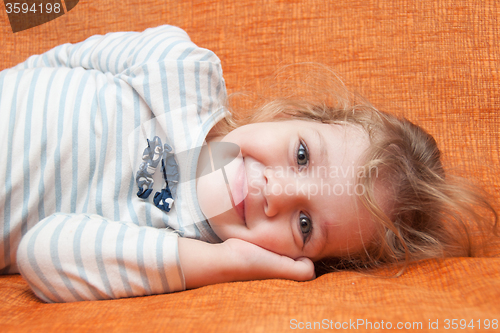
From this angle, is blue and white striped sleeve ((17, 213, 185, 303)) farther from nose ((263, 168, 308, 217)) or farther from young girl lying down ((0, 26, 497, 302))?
nose ((263, 168, 308, 217))

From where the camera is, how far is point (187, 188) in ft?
2.73

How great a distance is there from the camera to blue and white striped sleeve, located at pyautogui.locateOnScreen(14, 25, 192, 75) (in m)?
0.92

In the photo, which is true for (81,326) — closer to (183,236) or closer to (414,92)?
(183,236)

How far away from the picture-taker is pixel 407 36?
1.12m

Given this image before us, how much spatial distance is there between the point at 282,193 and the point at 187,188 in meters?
0.21

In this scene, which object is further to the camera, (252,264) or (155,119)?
(155,119)

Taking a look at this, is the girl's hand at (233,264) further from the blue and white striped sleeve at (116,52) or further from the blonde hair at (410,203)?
the blue and white striped sleeve at (116,52)

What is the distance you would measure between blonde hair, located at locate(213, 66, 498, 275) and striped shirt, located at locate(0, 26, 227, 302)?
306 millimetres

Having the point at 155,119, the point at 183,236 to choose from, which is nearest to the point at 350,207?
the point at 183,236

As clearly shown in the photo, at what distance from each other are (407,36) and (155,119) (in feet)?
2.41

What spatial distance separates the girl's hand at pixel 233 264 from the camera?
2.35 feet

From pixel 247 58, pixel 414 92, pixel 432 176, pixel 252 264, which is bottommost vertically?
pixel 252 264

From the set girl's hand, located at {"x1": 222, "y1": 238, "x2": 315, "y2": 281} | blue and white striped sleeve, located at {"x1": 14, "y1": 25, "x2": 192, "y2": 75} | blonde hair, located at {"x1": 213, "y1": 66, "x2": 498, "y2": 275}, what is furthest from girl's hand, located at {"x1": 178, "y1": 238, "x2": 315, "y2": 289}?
blue and white striped sleeve, located at {"x1": 14, "y1": 25, "x2": 192, "y2": 75}

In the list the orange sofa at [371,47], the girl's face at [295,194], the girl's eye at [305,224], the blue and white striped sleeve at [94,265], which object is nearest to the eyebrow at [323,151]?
the girl's face at [295,194]
